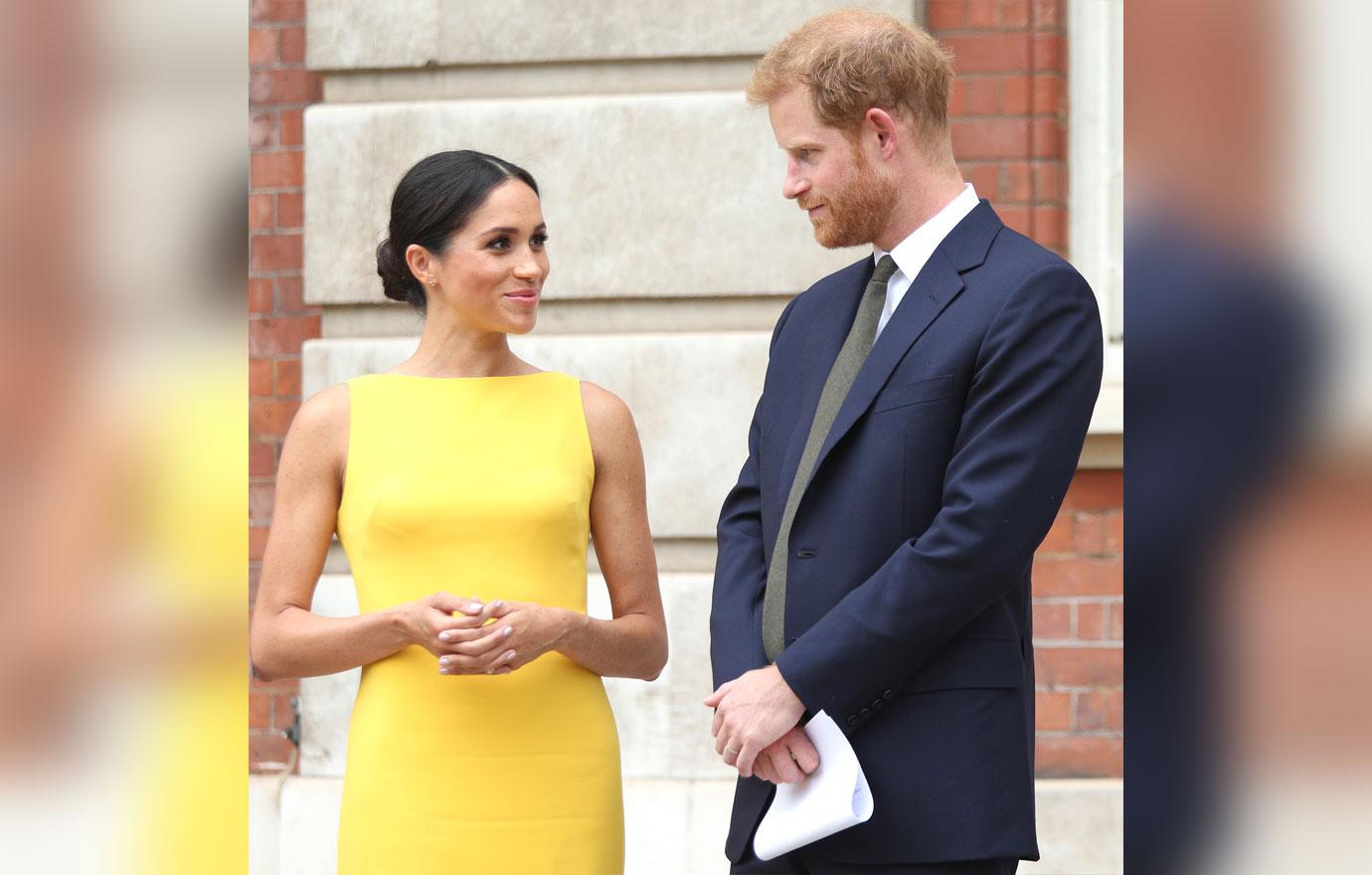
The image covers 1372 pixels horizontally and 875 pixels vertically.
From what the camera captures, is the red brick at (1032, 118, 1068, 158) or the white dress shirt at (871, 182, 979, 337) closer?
the white dress shirt at (871, 182, 979, 337)

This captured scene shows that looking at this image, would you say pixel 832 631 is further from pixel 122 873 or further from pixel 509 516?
pixel 122 873

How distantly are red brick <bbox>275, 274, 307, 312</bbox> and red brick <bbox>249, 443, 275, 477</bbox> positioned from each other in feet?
1.32

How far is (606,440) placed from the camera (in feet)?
8.45

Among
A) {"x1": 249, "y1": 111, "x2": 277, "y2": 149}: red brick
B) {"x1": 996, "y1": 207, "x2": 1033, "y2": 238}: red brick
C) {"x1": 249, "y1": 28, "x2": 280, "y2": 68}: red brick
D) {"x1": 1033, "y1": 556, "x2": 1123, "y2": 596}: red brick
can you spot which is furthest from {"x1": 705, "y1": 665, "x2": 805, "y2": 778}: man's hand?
{"x1": 249, "y1": 28, "x2": 280, "y2": 68}: red brick

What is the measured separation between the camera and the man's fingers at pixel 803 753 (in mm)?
1995

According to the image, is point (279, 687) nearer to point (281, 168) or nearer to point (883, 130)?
point (281, 168)

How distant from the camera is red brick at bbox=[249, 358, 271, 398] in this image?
431 cm

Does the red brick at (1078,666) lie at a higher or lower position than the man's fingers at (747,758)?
lower

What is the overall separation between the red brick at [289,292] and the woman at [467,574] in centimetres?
187

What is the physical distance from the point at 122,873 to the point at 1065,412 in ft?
4.84

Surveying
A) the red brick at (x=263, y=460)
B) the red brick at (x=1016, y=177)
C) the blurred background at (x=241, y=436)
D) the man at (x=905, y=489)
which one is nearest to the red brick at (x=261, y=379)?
the red brick at (x=263, y=460)

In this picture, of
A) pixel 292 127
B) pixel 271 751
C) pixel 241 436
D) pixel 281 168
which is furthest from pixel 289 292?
pixel 241 436

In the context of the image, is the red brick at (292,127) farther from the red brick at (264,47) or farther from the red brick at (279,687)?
the red brick at (279,687)

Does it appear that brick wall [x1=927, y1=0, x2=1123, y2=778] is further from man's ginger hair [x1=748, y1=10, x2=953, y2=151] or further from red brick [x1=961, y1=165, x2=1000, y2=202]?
man's ginger hair [x1=748, y1=10, x2=953, y2=151]
